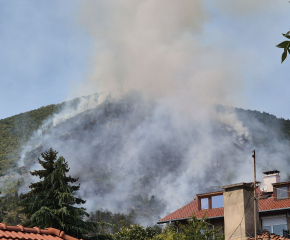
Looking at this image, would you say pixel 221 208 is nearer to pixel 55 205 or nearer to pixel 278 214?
pixel 278 214

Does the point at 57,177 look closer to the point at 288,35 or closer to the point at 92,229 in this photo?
the point at 92,229

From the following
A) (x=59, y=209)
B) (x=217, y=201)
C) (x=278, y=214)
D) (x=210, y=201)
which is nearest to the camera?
(x=59, y=209)

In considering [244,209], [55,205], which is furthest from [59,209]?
[244,209]

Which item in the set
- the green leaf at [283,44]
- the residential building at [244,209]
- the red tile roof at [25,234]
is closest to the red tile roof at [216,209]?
the residential building at [244,209]

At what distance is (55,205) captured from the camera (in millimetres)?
24297

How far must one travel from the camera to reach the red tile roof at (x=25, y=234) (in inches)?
376

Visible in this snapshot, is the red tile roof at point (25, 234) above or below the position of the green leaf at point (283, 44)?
below

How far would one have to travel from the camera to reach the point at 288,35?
14.2 feet

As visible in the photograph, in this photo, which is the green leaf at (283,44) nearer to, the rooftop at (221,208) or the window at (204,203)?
the rooftop at (221,208)

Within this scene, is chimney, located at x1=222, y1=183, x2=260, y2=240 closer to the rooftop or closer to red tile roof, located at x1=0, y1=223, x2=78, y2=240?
red tile roof, located at x1=0, y1=223, x2=78, y2=240

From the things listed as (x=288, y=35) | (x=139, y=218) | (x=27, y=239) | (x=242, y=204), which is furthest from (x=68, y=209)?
(x=139, y=218)

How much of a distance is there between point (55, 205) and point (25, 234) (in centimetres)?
1466

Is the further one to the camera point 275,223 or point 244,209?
point 275,223

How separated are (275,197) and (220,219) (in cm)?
447
